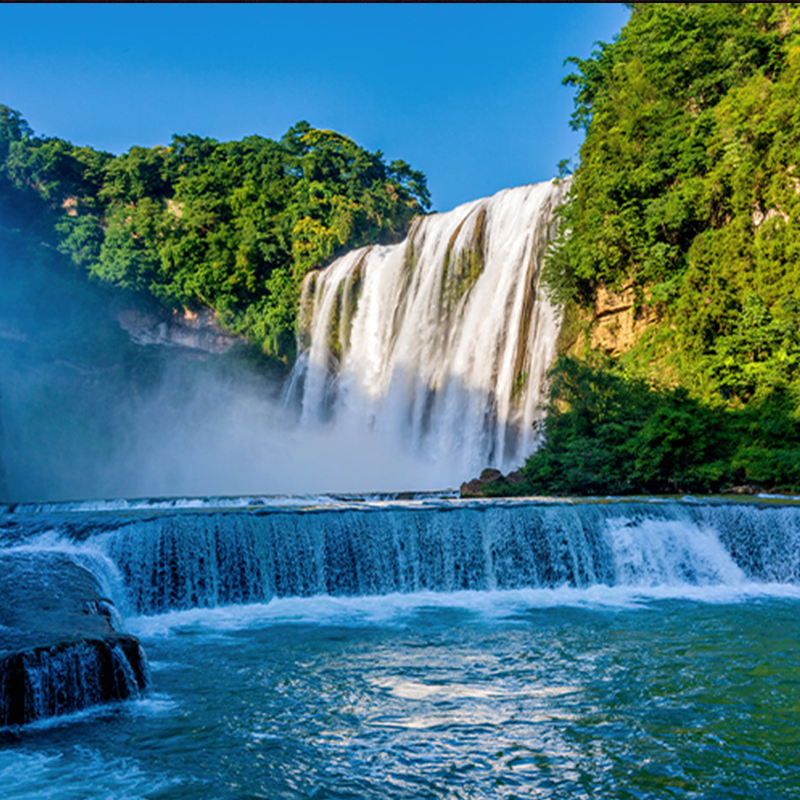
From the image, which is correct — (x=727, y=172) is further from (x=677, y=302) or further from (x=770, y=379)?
(x=770, y=379)

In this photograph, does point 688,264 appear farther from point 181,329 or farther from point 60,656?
point 181,329

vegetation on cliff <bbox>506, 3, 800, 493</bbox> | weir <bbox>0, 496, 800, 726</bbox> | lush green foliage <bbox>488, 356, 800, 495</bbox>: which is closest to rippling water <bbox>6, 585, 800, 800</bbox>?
weir <bbox>0, 496, 800, 726</bbox>

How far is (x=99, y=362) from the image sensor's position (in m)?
29.0

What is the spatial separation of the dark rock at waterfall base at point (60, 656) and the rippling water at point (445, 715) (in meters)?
0.17

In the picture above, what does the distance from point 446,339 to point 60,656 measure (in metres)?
17.7

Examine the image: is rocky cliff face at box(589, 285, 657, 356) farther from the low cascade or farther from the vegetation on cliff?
the low cascade

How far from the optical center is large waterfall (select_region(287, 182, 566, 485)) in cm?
1928

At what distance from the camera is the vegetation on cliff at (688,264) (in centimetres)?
1410

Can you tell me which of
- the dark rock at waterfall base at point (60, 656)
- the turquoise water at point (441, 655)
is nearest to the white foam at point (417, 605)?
the turquoise water at point (441, 655)

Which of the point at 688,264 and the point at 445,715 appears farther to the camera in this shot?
the point at 688,264

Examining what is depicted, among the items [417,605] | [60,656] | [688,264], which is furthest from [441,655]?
[688,264]

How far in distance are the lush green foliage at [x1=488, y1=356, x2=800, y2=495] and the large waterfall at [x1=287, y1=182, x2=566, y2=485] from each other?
7.90 ft

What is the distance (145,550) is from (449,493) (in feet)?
24.1

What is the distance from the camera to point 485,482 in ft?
49.8
